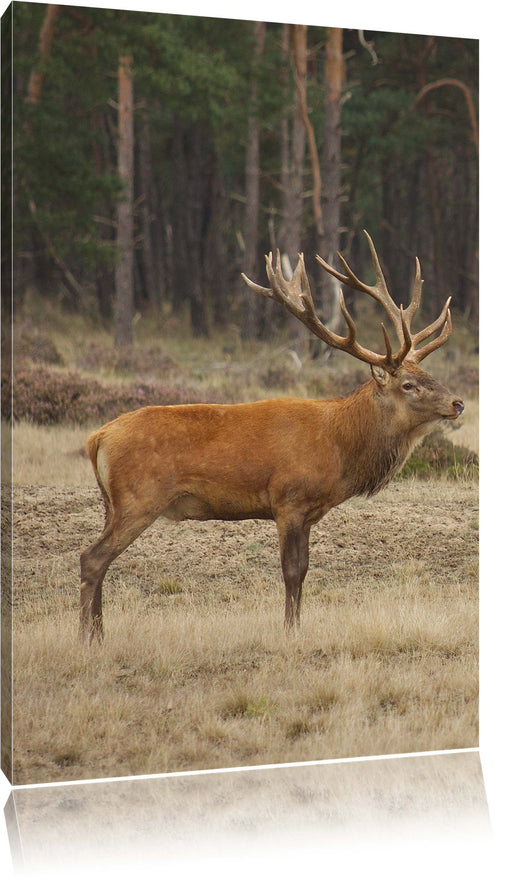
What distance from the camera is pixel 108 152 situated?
8.18 meters

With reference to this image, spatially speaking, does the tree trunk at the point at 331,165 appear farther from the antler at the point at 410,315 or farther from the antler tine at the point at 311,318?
the antler tine at the point at 311,318

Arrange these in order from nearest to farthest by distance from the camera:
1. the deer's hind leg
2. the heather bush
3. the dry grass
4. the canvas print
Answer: the dry grass
the canvas print
the deer's hind leg
the heather bush

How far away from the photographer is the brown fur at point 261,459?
18.2 feet

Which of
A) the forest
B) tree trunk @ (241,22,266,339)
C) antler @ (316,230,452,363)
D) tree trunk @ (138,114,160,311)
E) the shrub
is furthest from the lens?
tree trunk @ (138,114,160,311)

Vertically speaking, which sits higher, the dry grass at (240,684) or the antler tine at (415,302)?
the antler tine at (415,302)

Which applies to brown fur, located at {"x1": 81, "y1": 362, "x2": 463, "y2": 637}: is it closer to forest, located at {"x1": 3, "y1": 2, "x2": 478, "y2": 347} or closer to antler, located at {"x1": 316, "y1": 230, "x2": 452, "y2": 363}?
antler, located at {"x1": 316, "y1": 230, "x2": 452, "y2": 363}

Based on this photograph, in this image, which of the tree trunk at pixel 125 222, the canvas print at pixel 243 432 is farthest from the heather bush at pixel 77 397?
the tree trunk at pixel 125 222

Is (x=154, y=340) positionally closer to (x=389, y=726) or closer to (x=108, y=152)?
(x=108, y=152)

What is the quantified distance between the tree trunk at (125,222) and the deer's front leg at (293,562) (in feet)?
9.00

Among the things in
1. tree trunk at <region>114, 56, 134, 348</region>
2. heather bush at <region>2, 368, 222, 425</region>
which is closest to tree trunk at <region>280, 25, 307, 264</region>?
tree trunk at <region>114, 56, 134, 348</region>

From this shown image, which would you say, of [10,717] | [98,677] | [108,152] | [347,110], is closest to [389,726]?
[98,677]

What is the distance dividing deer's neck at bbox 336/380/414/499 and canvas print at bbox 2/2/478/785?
0.01 meters

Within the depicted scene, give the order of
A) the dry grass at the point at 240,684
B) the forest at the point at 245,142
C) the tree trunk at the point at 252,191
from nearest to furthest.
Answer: the dry grass at the point at 240,684 → the forest at the point at 245,142 → the tree trunk at the point at 252,191

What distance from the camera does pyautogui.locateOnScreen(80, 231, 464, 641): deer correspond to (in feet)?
18.2
